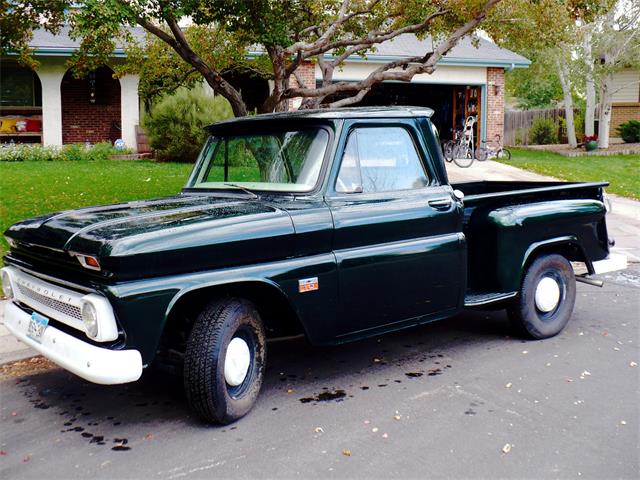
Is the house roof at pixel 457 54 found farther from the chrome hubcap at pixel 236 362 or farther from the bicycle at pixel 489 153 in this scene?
the chrome hubcap at pixel 236 362

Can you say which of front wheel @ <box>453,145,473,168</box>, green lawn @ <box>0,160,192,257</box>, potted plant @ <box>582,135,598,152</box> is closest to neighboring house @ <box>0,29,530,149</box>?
front wheel @ <box>453,145,473,168</box>

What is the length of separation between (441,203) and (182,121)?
14477mm

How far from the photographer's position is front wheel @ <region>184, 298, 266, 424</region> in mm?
3967

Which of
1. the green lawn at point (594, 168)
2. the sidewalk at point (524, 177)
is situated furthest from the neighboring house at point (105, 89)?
the sidewalk at point (524, 177)

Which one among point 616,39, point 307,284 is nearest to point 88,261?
point 307,284

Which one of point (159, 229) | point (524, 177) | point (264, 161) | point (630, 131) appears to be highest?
point (630, 131)

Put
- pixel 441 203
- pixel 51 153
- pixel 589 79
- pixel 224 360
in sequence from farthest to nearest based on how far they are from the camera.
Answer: pixel 589 79 → pixel 51 153 → pixel 441 203 → pixel 224 360

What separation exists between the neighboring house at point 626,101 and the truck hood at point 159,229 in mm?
32068

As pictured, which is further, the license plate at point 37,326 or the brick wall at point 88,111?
the brick wall at point 88,111

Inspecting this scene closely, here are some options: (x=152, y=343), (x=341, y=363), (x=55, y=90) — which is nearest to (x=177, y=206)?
(x=152, y=343)

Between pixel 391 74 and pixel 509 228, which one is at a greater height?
pixel 391 74

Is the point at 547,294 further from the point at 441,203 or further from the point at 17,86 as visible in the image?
the point at 17,86

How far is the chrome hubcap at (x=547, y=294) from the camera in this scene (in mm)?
5812

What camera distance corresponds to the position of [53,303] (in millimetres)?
4129
